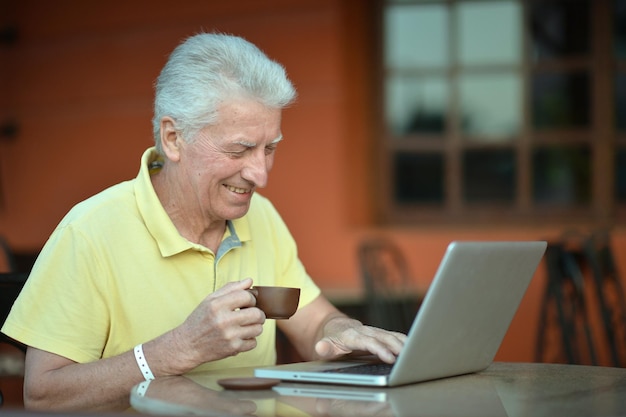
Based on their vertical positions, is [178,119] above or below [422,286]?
above

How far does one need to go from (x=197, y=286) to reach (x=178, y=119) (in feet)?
1.10

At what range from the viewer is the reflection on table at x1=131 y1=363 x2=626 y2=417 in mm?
1668

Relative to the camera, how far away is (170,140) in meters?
2.33

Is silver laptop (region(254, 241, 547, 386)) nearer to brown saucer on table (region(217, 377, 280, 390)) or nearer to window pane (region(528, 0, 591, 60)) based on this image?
brown saucer on table (region(217, 377, 280, 390))

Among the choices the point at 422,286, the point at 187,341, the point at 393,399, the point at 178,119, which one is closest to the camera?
the point at 393,399

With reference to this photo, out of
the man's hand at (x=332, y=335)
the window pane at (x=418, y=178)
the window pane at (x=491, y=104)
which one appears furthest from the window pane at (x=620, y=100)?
the man's hand at (x=332, y=335)

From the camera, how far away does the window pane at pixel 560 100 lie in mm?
5121

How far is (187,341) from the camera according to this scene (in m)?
1.99

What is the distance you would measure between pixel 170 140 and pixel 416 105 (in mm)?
3013

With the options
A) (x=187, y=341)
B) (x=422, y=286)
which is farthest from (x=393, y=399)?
(x=422, y=286)

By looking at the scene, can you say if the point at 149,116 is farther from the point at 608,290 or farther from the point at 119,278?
the point at 119,278

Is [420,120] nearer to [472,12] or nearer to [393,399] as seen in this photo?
[472,12]

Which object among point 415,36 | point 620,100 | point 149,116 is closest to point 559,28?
point 620,100

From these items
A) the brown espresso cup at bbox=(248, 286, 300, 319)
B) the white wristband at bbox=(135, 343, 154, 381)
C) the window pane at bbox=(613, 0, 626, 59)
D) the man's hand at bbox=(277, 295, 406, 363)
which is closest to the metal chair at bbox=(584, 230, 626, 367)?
the window pane at bbox=(613, 0, 626, 59)
